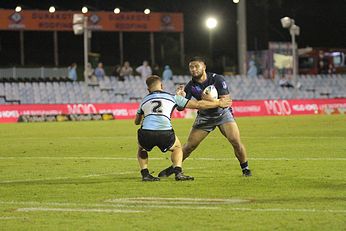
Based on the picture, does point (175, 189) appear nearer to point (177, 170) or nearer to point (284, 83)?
point (177, 170)

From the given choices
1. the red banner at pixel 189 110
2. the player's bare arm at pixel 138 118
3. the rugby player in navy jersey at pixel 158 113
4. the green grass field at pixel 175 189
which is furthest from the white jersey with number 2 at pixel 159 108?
the red banner at pixel 189 110

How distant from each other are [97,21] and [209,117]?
43.6 meters

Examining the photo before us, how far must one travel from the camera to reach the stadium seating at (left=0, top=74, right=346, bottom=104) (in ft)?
155

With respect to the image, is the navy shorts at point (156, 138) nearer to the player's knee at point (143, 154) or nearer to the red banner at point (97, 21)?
the player's knee at point (143, 154)

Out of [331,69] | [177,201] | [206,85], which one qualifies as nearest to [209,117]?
[206,85]

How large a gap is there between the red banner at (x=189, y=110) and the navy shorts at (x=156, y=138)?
2840cm

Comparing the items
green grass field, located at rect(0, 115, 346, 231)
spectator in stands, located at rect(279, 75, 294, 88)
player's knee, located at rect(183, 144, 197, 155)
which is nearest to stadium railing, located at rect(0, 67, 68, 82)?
spectator in stands, located at rect(279, 75, 294, 88)

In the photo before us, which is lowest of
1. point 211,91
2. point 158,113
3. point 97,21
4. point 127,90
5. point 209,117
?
point 127,90

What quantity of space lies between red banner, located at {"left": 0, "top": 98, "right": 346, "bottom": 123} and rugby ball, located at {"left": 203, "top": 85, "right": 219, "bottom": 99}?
2800cm

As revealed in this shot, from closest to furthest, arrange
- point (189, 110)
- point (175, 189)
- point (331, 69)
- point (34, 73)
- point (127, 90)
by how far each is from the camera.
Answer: point (175, 189), point (189, 110), point (127, 90), point (34, 73), point (331, 69)

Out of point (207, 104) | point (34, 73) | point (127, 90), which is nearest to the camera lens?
point (207, 104)

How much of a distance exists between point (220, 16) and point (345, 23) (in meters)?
9.33

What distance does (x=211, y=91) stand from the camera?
16078 mm

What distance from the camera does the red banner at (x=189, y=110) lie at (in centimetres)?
4359
